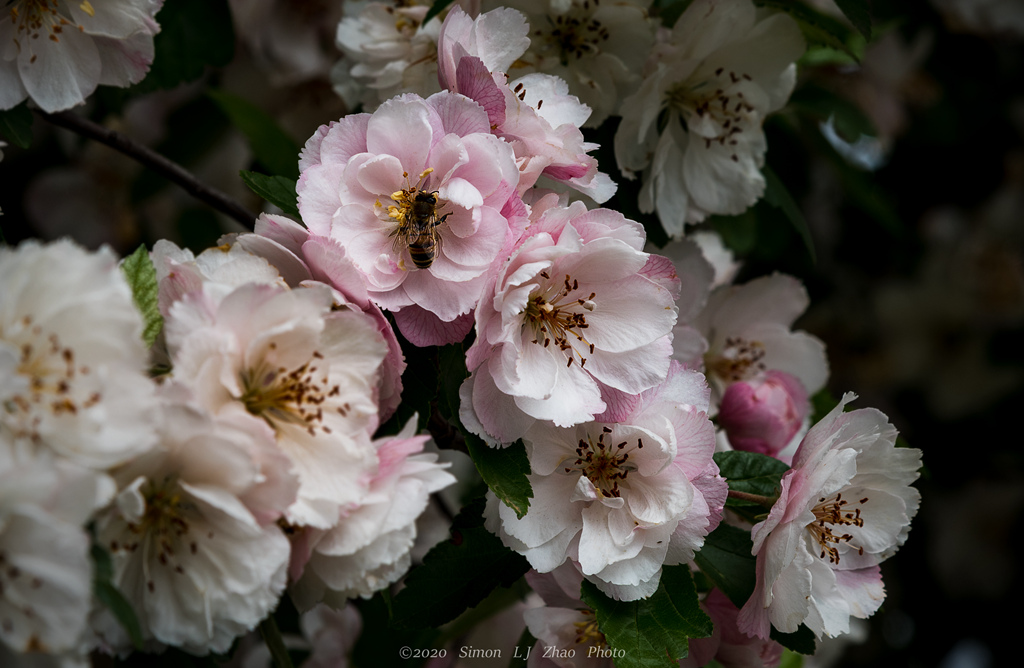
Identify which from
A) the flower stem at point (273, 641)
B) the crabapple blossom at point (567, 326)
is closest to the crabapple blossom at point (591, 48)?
the crabapple blossom at point (567, 326)

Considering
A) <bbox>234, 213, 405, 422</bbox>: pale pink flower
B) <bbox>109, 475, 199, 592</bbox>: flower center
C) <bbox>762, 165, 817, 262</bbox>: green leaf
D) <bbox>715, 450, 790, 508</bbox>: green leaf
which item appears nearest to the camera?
<bbox>109, 475, 199, 592</bbox>: flower center

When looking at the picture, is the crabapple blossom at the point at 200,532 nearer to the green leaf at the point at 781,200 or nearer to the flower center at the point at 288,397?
the flower center at the point at 288,397

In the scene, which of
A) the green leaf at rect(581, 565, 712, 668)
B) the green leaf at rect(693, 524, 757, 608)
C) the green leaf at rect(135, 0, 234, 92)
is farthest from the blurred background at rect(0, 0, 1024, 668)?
the green leaf at rect(581, 565, 712, 668)

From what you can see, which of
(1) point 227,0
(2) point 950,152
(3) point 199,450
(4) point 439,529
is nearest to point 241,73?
(1) point 227,0

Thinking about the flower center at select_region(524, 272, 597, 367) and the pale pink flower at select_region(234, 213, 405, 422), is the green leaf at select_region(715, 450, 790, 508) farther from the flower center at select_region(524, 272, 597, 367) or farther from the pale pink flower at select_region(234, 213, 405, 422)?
the pale pink flower at select_region(234, 213, 405, 422)

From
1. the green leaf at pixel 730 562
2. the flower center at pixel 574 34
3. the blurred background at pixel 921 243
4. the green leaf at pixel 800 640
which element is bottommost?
the blurred background at pixel 921 243
